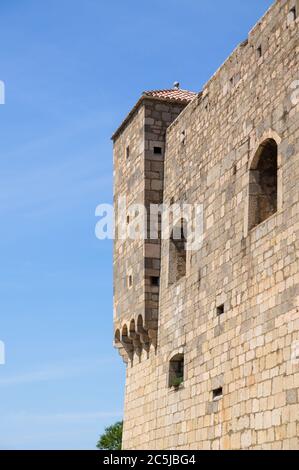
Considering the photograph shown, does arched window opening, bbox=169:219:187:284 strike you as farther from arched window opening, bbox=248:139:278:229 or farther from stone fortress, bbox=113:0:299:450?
arched window opening, bbox=248:139:278:229

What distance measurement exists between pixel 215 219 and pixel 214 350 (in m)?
2.12

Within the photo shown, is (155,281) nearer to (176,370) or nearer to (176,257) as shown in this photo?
(176,257)

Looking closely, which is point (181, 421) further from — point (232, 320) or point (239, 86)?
point (239, 86)

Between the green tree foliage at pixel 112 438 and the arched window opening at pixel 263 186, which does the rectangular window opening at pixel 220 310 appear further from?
the green tree foliage at pixel 112 438

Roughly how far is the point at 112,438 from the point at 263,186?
2642 cm

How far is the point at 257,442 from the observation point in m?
12.1

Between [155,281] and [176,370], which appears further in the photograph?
[155,281]

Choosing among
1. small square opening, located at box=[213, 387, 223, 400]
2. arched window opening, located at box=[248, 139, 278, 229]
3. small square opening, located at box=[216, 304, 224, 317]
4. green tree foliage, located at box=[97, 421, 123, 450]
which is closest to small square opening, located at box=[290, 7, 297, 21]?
arched window opening, located at box=[248, 139, 278, 229]

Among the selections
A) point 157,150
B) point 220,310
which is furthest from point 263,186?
point 157,150

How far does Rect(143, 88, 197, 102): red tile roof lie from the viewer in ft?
58.0

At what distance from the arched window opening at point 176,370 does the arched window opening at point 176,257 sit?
1.43 meters

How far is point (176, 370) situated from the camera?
623 inches

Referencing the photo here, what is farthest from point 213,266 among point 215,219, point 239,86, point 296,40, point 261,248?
point 296,40
